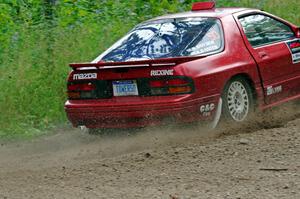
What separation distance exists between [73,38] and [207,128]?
14.6 ft

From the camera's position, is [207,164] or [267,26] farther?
[267,26]

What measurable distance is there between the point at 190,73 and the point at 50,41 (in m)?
4.55

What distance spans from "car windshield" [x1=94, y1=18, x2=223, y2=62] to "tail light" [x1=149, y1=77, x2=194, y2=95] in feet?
1.88

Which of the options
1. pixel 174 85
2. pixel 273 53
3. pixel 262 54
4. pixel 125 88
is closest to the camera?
pixel 174 85

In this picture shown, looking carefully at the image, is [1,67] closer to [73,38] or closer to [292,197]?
[73,38]

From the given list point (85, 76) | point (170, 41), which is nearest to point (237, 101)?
point (170, 41)

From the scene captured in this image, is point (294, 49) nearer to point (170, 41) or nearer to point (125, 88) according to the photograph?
point (170, 41)

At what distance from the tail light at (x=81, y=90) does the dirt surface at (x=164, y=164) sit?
1.94 feet

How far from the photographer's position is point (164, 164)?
7246mm

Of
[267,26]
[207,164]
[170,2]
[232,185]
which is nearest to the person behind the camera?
[232,185]

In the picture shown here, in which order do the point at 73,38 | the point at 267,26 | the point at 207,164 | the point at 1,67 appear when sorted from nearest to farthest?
the point at 207,164 < the point at 267,26 < the point at 1,67 < the point at 73,38

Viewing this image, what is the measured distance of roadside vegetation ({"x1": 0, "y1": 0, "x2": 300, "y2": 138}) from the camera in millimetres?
10547

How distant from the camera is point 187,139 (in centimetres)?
840

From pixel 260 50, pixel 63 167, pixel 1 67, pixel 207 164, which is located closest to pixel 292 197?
pixel 207 164
